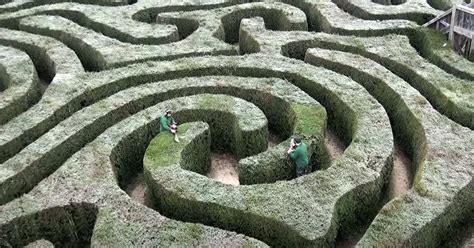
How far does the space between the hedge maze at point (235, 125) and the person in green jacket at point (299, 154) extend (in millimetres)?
369

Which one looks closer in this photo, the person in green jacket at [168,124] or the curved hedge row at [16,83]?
the person in green jacket at [168,124]

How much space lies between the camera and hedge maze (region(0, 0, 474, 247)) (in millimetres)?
11664

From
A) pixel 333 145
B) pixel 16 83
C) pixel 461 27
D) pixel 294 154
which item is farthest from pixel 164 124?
pixel 461 27

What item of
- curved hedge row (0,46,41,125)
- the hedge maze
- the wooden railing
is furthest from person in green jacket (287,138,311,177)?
curved hedge row (0,46,41,125)

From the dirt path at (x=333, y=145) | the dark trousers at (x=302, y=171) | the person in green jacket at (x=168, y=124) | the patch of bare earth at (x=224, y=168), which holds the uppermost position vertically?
the person in green jacket at (x=168, y=124)

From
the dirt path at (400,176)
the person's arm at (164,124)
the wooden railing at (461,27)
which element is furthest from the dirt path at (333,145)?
the wooden railing at (461,27)

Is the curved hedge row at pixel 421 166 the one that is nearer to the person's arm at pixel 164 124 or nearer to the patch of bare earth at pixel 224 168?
the patch of bare earth at pixel 224 168

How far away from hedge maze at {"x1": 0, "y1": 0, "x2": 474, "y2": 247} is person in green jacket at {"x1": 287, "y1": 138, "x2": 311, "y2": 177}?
14.5 inches

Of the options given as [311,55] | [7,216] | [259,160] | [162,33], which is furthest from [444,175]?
[162,33]

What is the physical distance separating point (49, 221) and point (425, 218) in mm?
8164

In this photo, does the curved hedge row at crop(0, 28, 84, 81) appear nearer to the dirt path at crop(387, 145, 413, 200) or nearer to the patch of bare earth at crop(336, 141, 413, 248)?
the patch of bare earth at crop(336, 141, 413, 248)

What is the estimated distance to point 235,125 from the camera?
1481cm

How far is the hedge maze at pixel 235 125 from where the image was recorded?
11.7 meters

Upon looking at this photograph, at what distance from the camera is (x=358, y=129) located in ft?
46.1
